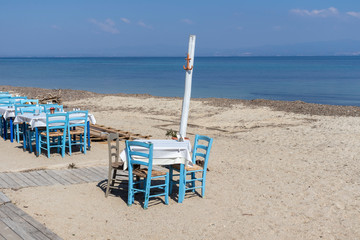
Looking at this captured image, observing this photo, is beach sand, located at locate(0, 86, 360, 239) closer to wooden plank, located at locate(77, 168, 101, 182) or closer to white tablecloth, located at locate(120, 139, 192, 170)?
wooden plank, located at locate(77, 168, 101, 182)

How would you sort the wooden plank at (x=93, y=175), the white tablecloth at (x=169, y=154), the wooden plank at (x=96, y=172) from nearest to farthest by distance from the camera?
the white tablecloth at (x=169, y=154) < the wooden plank at (x=93, y=175) < the wooden plank at (x=96, y=172)

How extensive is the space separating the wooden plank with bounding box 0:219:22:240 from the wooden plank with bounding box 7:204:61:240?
29 centimetres

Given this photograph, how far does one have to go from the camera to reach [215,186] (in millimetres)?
7680

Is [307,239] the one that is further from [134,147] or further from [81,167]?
[81,167]

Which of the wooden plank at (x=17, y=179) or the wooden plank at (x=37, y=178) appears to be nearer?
the wooden plank at (x=17, y=179)

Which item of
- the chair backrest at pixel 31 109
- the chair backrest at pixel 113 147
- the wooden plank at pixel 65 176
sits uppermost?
the chair backrest at pixel 113 147

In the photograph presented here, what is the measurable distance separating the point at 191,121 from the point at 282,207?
1046 centimetres

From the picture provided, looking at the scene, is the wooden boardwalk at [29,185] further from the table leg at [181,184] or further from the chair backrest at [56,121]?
the table leg at [181,184]

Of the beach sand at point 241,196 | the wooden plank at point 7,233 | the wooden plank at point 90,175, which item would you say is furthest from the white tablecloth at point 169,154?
the wooden plank at point 7,233

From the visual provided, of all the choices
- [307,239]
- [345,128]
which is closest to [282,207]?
[307,239]

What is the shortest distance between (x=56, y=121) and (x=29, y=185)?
232 centimetres

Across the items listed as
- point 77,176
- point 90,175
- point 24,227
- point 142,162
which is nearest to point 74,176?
point 77,176

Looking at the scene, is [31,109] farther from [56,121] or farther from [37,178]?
[37,178]

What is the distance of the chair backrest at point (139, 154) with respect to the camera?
610 cm
